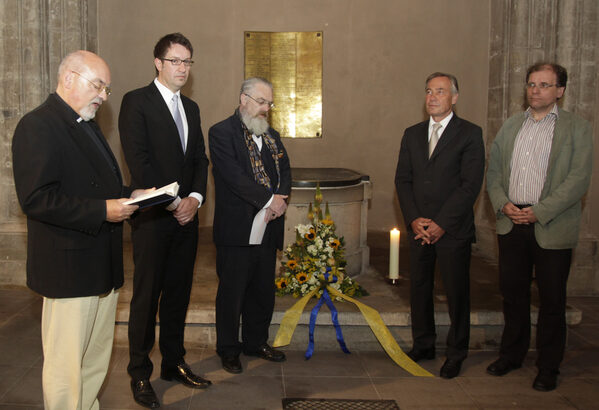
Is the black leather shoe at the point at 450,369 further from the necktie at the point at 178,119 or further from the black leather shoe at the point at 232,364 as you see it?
the necktie at the point at 178,119

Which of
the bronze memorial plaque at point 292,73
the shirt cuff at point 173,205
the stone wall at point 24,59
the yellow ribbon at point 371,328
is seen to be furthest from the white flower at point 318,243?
the bronze memorial plaque at point 292,73

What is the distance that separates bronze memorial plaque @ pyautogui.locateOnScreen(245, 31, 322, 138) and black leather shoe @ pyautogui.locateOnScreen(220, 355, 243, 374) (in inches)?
152

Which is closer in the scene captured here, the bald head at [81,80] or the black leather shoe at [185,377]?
the bald head at [81,80]

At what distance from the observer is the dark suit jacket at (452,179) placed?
11.6ft

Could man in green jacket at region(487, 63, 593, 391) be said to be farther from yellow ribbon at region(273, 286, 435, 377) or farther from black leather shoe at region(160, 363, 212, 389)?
black leather shoe at region(160, 363, 212, 389)

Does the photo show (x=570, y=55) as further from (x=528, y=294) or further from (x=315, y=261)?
(x=315, y=261)

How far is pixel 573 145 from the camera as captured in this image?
3441 mm

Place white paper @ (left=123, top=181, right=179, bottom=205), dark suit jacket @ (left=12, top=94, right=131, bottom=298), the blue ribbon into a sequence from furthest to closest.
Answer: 1. the blue ribbon
2. white paper @ (left=123, top=181, right=179, bottom=205)
3. dark suit jacket @ (left=12, top=94, right=131, bottom=298)

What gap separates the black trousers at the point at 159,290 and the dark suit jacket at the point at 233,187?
0.91 ft

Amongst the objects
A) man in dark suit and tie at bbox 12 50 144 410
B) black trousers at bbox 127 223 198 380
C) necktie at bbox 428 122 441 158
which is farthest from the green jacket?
man in dark suit and tie at bbox 12 50 144 410

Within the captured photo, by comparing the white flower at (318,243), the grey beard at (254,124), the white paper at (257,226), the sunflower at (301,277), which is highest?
the grey beard at (254,124)

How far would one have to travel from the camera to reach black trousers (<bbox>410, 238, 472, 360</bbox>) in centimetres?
358

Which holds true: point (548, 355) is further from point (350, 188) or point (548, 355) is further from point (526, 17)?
point (526, 17)

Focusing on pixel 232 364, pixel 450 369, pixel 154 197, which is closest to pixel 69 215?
pixel 154 197
